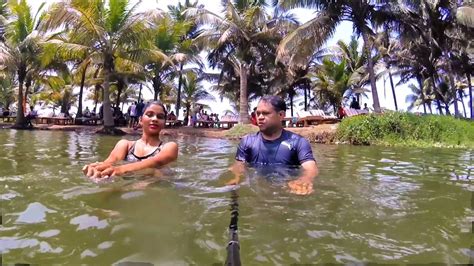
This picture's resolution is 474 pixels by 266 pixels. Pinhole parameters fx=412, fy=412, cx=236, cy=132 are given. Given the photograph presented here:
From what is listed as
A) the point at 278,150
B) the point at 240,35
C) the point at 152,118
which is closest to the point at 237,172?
the point at 278,150

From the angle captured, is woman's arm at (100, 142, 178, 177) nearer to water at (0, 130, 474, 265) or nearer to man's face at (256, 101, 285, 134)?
water at (0, 130, 474, 265)

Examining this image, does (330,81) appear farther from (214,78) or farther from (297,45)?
(297,45)

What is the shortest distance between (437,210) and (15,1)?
2670 centimetres

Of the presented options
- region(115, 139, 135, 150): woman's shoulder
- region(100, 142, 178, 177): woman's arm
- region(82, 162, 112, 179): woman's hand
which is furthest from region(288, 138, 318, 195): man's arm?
region(115, 139, 135, 150): woman's shoulder

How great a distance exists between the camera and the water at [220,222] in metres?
2.32

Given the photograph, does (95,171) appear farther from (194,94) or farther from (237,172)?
(194,94)

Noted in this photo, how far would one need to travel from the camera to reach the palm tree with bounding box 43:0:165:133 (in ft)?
62.3

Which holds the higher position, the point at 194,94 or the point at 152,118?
the point at 194,94

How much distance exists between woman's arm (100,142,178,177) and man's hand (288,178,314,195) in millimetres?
1483

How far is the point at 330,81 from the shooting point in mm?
32625

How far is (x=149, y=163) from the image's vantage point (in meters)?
4.42

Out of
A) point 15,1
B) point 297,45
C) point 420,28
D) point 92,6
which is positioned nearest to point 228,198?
point 297,45

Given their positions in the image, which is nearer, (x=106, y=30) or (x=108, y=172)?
(x=108, y=172)

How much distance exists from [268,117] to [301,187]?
1.08 meters
